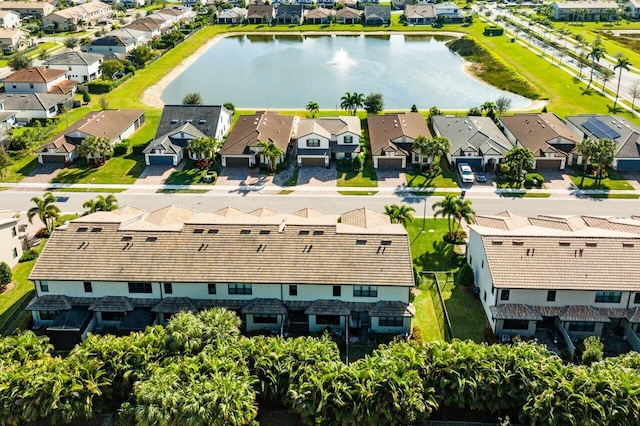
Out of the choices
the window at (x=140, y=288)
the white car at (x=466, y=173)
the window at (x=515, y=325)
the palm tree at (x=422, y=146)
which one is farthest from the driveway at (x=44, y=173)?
the window at (x=515, y=325)

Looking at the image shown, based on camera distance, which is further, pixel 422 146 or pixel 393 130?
pixel 393 130

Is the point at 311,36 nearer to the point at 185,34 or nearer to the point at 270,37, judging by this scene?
the point at 270,37

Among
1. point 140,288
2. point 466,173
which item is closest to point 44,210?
point 140,288

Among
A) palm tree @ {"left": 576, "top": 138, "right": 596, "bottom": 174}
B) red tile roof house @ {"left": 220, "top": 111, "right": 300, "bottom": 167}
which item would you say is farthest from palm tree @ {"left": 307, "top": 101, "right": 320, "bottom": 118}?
palm tree @ {"left": 576, "top": 138, "right": 596, "bottom": 174}

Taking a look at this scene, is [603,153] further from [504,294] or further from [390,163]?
[504,294]

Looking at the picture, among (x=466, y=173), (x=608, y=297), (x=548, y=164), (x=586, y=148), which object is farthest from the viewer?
(x=548, y=164)

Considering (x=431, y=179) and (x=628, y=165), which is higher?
(x=628, y=165)
